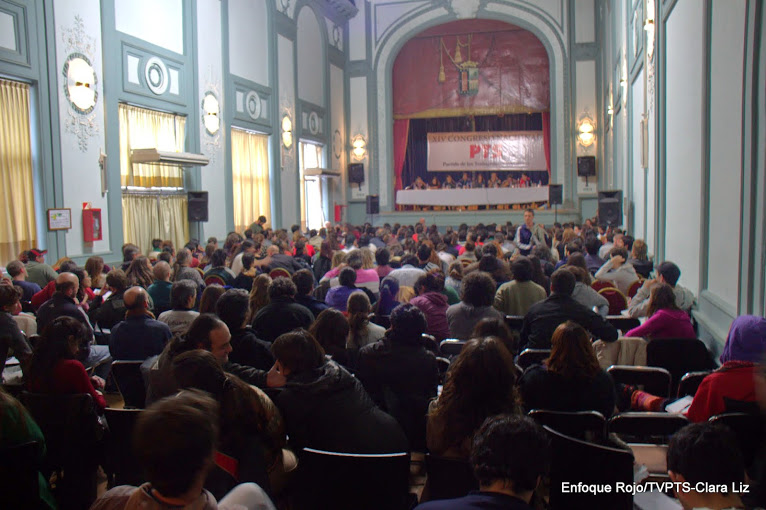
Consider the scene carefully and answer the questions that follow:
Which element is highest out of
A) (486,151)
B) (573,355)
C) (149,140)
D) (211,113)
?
(211,113)

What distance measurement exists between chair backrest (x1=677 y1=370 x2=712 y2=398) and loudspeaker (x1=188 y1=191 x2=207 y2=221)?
29.1ft

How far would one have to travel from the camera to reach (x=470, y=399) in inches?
89.7

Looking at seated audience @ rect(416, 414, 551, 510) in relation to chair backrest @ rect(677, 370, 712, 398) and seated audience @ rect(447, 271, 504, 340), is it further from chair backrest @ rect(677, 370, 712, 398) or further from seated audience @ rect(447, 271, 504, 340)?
seated audience @ rect(447, 271, 504, 340)

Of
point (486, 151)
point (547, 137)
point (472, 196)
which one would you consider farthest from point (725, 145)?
point (486, 151)

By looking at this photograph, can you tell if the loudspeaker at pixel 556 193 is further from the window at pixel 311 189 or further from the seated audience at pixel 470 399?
the seated audience at pixel 470 399

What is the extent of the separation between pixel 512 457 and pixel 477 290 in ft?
8.12

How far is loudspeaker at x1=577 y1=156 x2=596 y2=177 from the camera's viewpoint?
1569 centimetres

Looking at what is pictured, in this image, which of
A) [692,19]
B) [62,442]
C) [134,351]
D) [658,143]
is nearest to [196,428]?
[62,442]

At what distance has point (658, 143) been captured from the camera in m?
6.36

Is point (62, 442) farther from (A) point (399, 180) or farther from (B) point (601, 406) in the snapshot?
(A) point (399, 180)

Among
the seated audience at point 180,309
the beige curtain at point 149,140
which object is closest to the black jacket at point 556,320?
the seated audience at point 180,309

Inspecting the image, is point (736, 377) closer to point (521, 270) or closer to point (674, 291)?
point (674, 291)

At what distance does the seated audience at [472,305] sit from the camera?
4.00 metres

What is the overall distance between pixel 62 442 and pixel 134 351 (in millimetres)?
948
